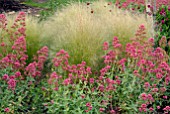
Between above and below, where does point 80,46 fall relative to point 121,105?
above

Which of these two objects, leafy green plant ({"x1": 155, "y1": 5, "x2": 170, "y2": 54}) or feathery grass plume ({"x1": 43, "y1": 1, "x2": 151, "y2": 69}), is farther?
leafy green plant ({"x1": 155, "y1": 5, "x2": 170, "y2": 54})

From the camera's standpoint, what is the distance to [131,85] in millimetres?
3910

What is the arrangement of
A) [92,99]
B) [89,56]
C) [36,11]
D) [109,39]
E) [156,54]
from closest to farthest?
[92,99]
[156,54]
[89,56]
[109,39]
[36,11]

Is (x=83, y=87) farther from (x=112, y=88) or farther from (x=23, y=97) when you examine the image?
(x=23, y=97)

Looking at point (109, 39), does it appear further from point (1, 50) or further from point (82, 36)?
point (1, 50)

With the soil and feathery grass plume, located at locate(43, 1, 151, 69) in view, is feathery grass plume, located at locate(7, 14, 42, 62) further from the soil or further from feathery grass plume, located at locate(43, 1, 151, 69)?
the soil

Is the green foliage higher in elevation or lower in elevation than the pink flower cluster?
lower

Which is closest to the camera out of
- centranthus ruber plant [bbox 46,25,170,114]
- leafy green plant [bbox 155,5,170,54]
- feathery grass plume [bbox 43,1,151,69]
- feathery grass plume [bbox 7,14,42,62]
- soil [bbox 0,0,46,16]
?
centranthus ruber plant [bbox 46,25,170,114]

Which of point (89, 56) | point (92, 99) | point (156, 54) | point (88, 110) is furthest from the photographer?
point (89, 56)

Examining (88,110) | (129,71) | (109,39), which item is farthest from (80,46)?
(88,110)

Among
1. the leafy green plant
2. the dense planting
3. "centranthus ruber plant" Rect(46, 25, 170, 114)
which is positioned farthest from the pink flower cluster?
the leafy green plant

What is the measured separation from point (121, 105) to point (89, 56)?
101 centimetres

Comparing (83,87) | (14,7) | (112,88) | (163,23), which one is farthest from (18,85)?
(14,7)

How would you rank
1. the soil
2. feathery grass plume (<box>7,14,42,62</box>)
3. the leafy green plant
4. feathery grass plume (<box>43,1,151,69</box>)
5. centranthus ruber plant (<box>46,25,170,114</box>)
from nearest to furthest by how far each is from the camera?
centranthus ruber plant (<box>46,25,170,114</box>) → feathery grass plume (<box>43,1,151,69</box>) → feathery grass plume (<box>7,14,42,62</box>) → the leafy green plant → the soil
